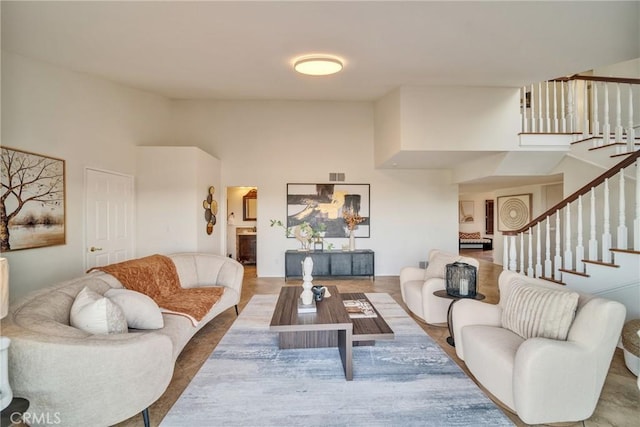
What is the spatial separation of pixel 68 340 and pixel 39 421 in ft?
1.53

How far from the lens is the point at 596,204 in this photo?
15.2 feet

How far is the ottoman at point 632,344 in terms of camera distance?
2.27 meters

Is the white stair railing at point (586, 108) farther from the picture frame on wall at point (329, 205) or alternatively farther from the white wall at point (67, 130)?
the white wall at point (67, 130)

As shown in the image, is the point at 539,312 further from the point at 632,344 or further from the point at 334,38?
the point at 334,38

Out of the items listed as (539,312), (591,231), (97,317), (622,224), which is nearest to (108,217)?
(97,317)

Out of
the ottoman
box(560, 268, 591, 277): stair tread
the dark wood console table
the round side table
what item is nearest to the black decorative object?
the round side table

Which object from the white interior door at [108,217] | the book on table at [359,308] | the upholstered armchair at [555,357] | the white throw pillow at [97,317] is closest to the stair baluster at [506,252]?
the upholstered armchair at [555,357]

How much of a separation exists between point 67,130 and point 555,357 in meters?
5.38

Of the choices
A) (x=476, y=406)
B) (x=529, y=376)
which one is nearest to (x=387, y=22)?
(x=529, y=376)

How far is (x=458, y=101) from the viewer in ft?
15.4

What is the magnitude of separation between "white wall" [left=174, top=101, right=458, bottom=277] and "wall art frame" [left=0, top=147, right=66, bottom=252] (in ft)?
9.84

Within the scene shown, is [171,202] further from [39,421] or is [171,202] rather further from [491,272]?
[491,272]

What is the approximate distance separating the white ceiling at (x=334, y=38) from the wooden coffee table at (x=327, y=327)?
2.83 m

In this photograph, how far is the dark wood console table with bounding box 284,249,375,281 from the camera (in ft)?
20.0
